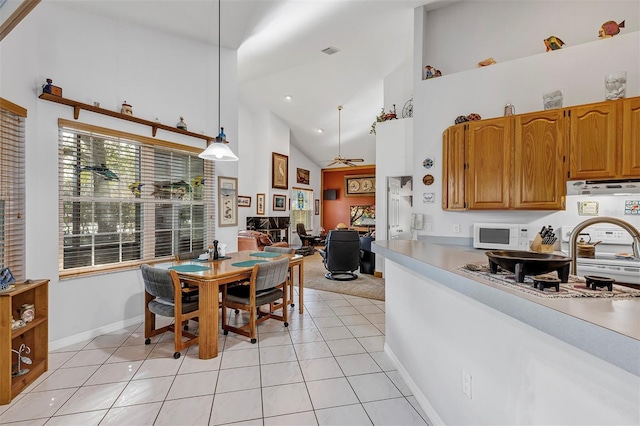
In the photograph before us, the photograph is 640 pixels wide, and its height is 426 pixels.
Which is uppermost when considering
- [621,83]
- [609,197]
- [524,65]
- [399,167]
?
[524,65]

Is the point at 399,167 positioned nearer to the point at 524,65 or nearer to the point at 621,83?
the point at 524,65

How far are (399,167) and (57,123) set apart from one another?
4.52 meters

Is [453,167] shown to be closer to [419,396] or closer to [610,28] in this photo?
[610,28]

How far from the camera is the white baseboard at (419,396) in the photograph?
5.83 ft

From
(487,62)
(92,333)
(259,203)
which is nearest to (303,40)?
(487,62)

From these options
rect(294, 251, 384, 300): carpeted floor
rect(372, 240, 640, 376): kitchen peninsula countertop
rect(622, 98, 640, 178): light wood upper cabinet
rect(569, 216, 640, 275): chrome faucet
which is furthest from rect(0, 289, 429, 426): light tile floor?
rect(622, 98, 640, 178): light wood upper cabinet

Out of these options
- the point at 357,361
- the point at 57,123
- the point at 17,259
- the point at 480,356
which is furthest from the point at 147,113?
the point at 480,356

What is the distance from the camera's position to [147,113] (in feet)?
11.5

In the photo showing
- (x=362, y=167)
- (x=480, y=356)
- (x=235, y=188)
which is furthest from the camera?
(x=362, y=167)

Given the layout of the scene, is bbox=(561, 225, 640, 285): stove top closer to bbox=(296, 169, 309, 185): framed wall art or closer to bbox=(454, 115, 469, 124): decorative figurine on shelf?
bbox=(454, 115, 469, 124): decorative figurine on shelf

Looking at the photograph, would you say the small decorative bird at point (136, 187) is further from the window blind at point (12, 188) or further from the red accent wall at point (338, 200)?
the red accent wall at point (338, 200)

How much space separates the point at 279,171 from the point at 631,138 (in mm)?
7290

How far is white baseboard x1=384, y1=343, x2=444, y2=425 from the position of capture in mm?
1778

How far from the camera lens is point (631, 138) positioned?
8.51 feet
